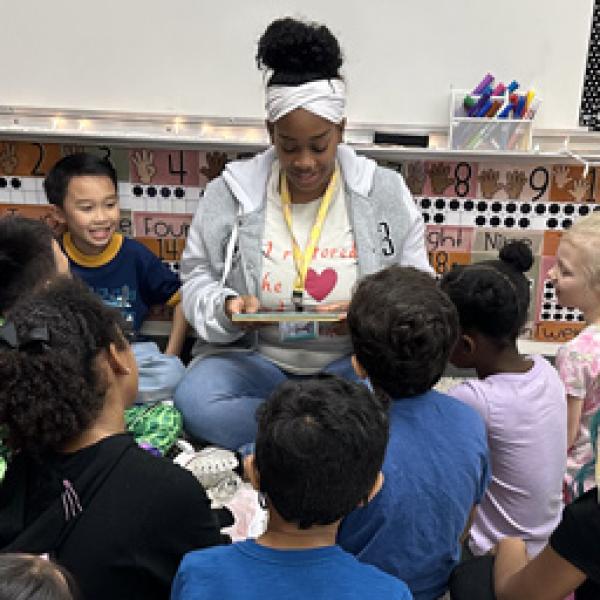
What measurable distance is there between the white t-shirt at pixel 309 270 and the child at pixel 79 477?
3.04 feet

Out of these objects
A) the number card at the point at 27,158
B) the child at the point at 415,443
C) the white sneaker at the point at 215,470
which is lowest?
the white sneaker at the point at 215,470

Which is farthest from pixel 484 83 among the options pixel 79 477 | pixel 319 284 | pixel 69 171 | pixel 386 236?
pixel 79 477

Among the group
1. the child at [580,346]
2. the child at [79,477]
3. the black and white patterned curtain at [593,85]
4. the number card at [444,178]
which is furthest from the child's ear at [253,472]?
the black and white patterned curtain at [593,85]

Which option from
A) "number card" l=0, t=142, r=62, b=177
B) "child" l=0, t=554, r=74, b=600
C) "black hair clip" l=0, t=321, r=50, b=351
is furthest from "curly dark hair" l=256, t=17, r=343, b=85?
"child" l=0, t=554, r=74, b=600

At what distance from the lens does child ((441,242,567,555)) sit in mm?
1358

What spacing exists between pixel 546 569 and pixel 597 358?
2.30ft

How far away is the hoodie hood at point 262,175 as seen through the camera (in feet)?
6.45

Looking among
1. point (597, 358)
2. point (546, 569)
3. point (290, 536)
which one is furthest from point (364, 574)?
point (597, 358)

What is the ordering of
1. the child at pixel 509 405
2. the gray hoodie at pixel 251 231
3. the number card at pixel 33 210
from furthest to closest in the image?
the number card at pixel 33 210 < the gray hoodie at pixel 251 231 < the child at pixel 509 405

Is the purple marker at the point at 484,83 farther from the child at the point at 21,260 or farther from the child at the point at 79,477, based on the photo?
the child at the point at 79,477

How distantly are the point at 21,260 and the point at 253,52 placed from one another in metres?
1.09

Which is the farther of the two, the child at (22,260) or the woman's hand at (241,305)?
the woman's hand at (241,305)

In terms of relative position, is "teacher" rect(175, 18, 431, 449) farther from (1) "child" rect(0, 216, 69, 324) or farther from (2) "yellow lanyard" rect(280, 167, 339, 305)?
(1) "child" rect(0, 216, 69, 324)

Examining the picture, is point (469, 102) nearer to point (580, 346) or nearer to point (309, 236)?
point (309, 236)
